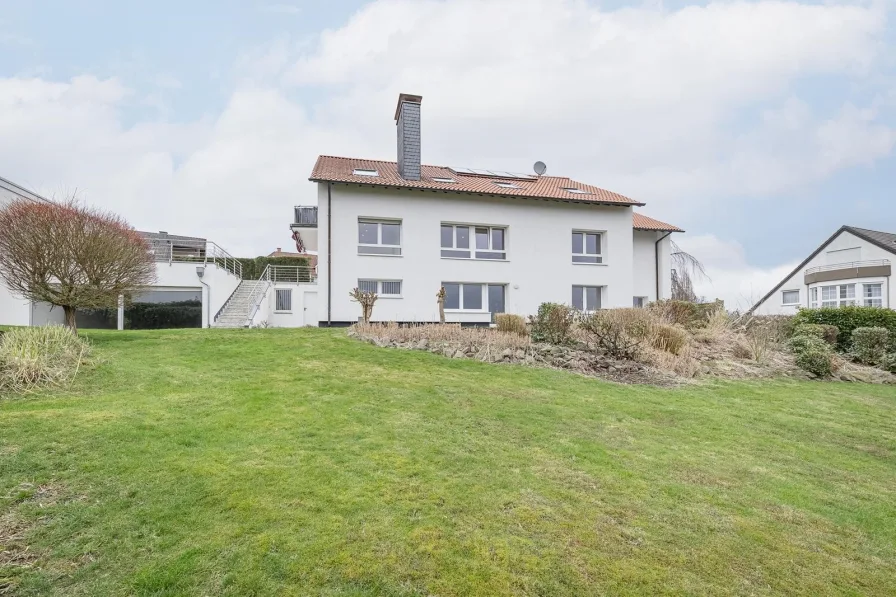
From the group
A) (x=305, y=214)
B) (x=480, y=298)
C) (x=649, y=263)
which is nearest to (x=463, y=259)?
(x=480, y=298)

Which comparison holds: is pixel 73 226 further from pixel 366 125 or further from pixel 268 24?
pixel 366 125

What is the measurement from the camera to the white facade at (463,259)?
60.5ft

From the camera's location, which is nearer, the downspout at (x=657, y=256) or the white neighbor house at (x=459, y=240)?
the white neighbor house at (x=459, y=240)

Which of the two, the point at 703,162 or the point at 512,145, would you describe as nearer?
the point at 703,162

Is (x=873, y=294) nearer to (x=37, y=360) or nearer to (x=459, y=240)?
(x=459, y=240)

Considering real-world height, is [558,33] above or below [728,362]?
above

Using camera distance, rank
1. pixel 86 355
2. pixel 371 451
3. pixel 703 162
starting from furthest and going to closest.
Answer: pixel 703 162 < pixel 86 355 < pixel 371 451

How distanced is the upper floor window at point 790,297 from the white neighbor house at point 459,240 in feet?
61.4

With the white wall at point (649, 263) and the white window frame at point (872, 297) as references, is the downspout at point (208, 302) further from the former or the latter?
the white window frame at point (872, 297)

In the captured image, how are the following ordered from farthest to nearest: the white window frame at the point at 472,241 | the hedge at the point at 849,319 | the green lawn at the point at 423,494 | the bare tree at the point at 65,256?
the white window frame at the point at 472,241
the hedge at the point at 849,319
the bare tree at the point at 65,256
the green lawn at the point at 423,494

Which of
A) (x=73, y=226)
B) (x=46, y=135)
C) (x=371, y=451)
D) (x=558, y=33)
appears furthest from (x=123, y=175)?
(x=371, y=451)

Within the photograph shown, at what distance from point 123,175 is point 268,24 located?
23.9 ft

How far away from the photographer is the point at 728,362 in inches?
448

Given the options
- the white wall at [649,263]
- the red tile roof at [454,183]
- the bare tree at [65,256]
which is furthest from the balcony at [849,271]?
the bare tree at [65,256]
